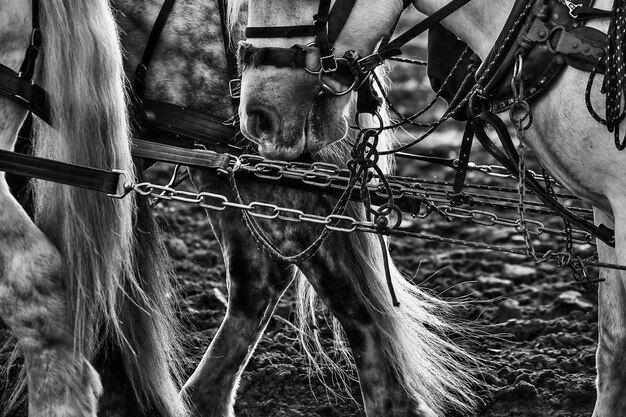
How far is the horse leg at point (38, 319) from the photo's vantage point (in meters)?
2.79

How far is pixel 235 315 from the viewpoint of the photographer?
3711mm

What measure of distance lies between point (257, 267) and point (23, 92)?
1142 mm

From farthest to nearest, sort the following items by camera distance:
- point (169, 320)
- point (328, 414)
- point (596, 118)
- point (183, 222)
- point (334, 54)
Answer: point (183, 222), point (328, 414), point (169, 320), point (334, 54), point (596, 118)

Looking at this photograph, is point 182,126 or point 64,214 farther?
point 182,126

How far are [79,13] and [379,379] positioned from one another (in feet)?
4.92

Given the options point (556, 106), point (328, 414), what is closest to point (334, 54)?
point (556, 106)

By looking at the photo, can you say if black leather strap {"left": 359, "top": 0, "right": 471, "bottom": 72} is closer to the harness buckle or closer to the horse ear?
the harness buckle

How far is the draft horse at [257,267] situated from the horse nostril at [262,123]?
65 cm

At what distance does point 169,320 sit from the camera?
11.4 ft

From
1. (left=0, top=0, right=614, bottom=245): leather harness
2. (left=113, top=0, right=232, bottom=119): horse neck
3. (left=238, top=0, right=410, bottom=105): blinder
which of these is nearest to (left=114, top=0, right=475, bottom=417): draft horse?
(left=113, top=0, right=232, bottom=119): horse neck

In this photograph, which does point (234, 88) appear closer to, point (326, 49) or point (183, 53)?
point (183, 53)

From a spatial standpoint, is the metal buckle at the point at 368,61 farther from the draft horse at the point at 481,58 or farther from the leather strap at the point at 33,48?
the leather strap at the point at 33,48

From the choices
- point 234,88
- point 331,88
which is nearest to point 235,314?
point 234,88

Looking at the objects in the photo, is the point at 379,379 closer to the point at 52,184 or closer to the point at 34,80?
the point at 52,184
